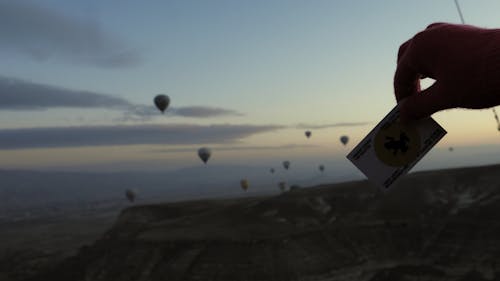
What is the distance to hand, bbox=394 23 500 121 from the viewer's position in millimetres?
4781

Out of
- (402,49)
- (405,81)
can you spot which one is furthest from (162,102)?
(405,81)

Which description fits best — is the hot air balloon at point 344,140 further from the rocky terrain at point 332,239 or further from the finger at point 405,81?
the finger at point 405,81

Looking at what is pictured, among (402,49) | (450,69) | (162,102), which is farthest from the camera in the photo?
(162,102)

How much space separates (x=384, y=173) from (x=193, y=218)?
8768 centimetres

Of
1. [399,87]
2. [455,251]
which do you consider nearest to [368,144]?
[399,87]

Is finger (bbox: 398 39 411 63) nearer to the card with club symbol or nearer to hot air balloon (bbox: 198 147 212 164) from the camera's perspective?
the card with club symbol

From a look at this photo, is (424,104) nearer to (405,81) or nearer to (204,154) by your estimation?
(405,81)

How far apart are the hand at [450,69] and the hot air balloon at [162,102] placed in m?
86.0

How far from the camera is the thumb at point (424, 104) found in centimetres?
511

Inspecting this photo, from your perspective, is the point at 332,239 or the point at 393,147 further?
the point at 332,239

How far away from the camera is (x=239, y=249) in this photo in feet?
231

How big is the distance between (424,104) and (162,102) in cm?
8725

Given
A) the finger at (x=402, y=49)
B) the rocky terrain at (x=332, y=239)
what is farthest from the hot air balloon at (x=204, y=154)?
the finger at (x=402, y=49)

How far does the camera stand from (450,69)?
5027mm
